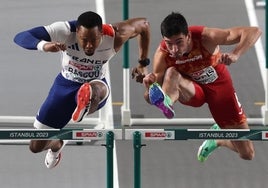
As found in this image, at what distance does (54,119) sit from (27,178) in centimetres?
78

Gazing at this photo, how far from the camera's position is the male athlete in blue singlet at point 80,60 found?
379 inches

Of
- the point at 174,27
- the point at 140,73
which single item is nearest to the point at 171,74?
the point at 140,73

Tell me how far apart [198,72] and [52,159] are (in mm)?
1566

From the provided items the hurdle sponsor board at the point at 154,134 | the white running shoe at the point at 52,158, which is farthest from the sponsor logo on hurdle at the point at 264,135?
the white running shoe at the point at 52,158

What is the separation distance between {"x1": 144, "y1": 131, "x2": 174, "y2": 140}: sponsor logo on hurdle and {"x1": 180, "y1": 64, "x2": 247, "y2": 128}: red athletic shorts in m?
1.51

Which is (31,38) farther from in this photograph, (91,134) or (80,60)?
(91,134)

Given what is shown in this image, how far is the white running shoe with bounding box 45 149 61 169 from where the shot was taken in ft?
34.7

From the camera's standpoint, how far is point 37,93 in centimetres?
1261

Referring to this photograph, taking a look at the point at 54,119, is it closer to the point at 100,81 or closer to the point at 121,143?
the point at 100,81

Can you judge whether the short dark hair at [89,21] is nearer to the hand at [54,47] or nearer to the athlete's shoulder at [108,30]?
the athlete's shoulder at [108,30]

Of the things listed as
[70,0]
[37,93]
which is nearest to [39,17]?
[70,0]

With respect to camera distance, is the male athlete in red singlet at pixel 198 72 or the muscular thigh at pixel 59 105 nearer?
the male athlete in red singlet at pixel 198 72

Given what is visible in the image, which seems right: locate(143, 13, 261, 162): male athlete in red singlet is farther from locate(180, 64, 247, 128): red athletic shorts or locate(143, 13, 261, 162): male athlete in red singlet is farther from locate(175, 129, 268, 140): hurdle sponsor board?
locate(175, 129, 268, 140): hurdle sponsor board

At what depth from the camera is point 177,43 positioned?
9531 millimetres
